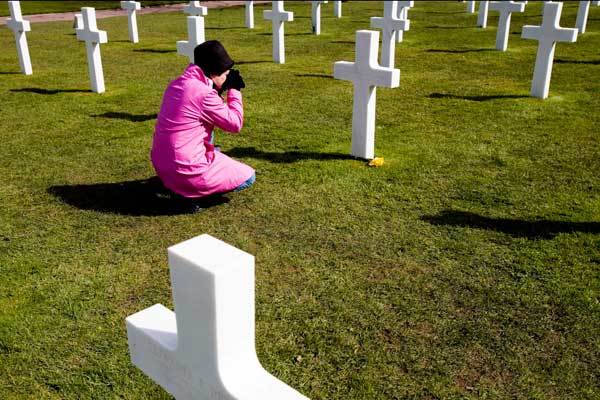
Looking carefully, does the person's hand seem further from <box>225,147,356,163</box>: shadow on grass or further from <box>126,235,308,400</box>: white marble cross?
<box>126,235,308,400</box>: white marble cross

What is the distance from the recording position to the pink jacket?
15.0ft

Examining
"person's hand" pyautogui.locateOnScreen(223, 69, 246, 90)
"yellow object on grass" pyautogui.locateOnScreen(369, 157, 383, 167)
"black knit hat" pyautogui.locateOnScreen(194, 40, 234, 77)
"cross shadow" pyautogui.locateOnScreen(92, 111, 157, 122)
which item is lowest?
"cross shadow" pyautogui.locateOnScreen(92, 111, 157, 122)

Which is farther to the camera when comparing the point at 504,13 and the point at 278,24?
the point at 504,13

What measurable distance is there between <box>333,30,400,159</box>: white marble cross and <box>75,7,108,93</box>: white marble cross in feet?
14.1

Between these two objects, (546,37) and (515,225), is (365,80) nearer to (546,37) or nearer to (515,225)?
(515,225)

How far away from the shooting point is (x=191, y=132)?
15.1 feet

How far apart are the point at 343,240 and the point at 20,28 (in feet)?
26.5

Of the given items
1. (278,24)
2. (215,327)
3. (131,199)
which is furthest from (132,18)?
(215,327)

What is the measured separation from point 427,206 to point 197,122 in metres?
1.94

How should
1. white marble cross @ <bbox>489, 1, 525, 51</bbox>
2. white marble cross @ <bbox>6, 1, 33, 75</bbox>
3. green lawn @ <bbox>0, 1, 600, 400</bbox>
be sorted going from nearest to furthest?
green lawn @ <bbox>0, 1, 600, 400</bbox> < white marble cross @ <bbox>6, 1, 33, 75</bbox> < white marble cross @ <bbox>489, 1, 525, 51</bbox>

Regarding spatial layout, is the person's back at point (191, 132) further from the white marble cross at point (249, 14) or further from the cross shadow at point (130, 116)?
the white marble cross at point (249, 14)

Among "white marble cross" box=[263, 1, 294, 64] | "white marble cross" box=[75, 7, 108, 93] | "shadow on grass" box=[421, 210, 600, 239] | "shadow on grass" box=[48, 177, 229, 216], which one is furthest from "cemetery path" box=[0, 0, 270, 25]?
"shadow on grass" box=[421, 210, 600, 239]

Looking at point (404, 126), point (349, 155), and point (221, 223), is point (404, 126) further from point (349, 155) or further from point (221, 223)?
point (221, 223)

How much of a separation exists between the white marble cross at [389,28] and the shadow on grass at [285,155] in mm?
4908
